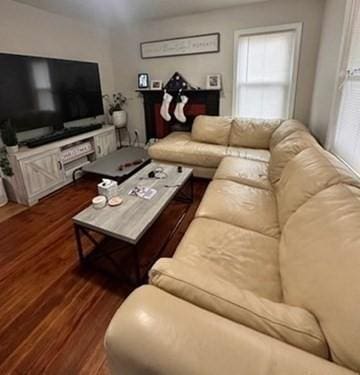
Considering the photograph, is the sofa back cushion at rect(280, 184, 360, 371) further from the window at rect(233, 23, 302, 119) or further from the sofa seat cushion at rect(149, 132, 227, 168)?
A: the window at rect(233, 23, 302, 119)

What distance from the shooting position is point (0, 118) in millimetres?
2695

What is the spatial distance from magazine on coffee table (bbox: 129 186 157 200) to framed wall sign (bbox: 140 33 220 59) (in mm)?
2781

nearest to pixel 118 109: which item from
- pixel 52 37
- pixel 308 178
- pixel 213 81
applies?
pixel 52 37

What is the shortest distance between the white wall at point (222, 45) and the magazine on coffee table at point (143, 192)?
8.12 feet

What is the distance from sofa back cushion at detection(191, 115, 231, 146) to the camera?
343cm

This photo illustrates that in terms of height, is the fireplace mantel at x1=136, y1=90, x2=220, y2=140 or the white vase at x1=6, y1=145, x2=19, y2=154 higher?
the fireplace mantel at x1=136, y1=90, x2=220, y2=140

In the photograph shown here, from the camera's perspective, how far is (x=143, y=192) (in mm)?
2049

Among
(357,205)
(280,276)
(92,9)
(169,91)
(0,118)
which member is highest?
(92,9)

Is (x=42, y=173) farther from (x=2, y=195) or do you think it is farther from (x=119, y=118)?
(x=119, y=118)

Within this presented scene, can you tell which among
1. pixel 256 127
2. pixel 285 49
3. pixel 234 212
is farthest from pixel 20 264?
pixel 285 49

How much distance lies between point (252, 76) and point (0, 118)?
3370 mm

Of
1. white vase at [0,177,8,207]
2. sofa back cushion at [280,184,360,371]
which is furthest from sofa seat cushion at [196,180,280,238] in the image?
white vase at [0,177,8,207]

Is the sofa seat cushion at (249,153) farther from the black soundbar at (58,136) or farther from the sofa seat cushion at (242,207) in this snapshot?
the black soundbar at (58,136)

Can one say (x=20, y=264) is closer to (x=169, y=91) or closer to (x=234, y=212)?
(x=234, y=212)
